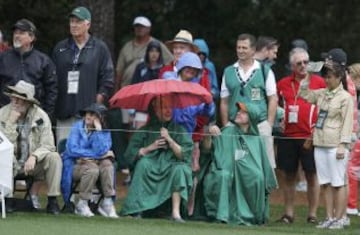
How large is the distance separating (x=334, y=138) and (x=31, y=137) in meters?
3.11

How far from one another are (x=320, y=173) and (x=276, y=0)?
7.43 meters

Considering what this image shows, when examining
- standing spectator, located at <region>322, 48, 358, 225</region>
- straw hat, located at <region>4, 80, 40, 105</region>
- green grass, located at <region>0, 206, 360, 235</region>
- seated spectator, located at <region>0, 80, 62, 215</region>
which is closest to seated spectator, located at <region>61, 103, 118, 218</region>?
seated spectator, located at <region>0, 80, 62, 215</region>

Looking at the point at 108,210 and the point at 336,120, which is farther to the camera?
the point at 108,210

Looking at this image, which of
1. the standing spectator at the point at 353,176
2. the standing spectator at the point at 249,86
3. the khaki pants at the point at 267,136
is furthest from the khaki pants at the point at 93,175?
the standing spectator at the point at 353,176

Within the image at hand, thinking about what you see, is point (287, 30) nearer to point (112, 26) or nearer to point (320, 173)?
point (112, 26)

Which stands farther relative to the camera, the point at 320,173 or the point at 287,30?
the point at 287,30

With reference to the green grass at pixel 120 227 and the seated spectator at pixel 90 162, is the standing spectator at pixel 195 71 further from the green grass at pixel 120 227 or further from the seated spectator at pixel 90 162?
the green grass at pixel 120 227

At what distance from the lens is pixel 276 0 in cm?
2156

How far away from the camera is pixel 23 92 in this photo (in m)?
14.5

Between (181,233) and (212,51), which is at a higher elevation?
(212,51)

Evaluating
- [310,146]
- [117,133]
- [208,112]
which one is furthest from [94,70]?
[117,133]

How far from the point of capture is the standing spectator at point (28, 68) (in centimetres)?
1509

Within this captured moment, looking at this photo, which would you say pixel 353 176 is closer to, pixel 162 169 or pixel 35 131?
pixel 162 169

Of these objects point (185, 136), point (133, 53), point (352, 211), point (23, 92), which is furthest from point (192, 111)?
point (133, 53)
